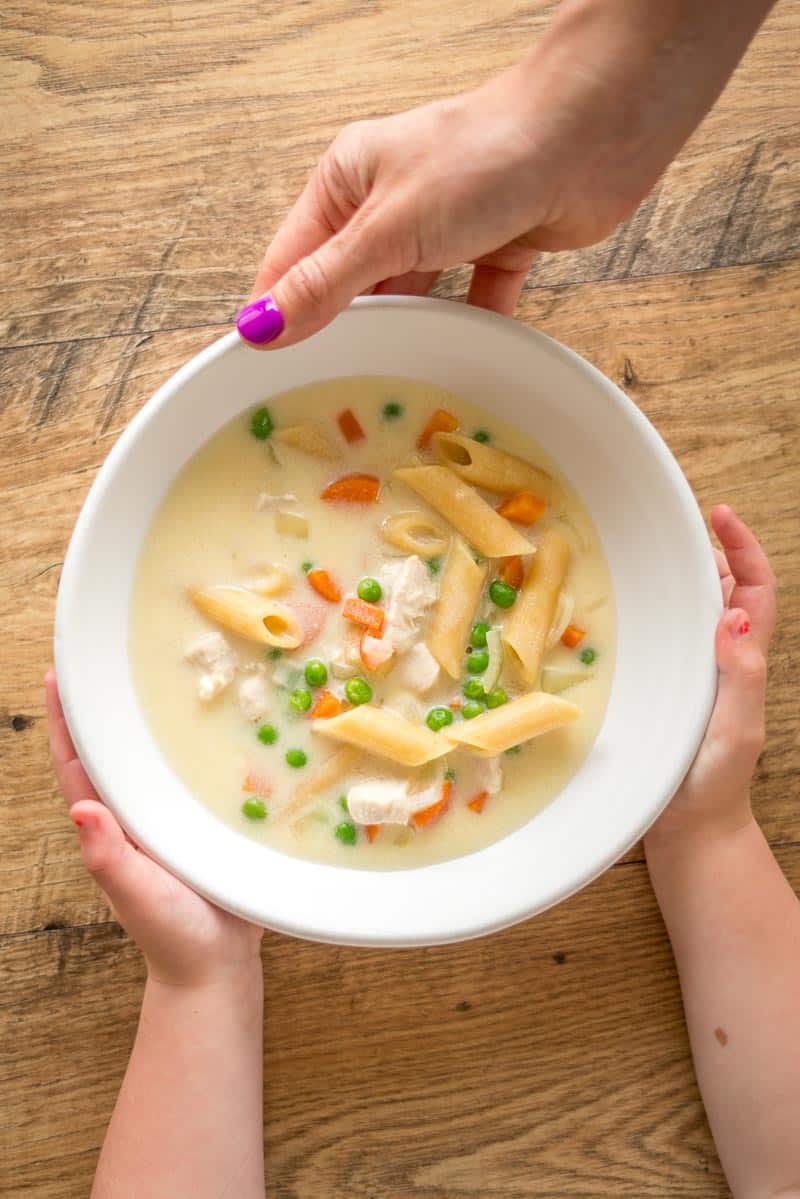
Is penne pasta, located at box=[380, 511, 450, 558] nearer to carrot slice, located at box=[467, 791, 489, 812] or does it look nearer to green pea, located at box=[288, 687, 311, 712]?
green pea, located at box=[288, 687, 311, 712]

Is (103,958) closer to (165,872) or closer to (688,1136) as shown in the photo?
(165,872)

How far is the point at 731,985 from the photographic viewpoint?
1.83m

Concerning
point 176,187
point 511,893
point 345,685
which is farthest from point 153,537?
point 511,893

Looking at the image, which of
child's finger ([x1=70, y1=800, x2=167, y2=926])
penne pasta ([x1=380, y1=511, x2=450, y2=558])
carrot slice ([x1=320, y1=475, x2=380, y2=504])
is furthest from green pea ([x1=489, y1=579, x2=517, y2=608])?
child's finger ([x1=70, y1=800, x2=167, y2=926])

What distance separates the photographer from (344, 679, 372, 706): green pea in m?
1.71

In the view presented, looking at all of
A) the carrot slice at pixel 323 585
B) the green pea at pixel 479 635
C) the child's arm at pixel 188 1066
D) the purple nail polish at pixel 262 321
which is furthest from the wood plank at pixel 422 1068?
the purple nail polish at pixel 262 321

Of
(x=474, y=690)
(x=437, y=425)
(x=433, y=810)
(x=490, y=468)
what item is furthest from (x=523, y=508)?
(x=433, y=810)

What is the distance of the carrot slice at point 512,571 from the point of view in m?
1.79

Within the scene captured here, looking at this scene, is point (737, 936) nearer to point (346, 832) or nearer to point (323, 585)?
point (346, 832)

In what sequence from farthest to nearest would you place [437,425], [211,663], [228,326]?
[228,326] → [437,425] → [211,663]

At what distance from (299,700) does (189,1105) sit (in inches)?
27.5

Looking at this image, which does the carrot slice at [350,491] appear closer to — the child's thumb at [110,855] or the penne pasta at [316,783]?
the penne pasta at [316,783]

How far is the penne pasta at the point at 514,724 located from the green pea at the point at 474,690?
0.22 ft

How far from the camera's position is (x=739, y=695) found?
1.68 meters
